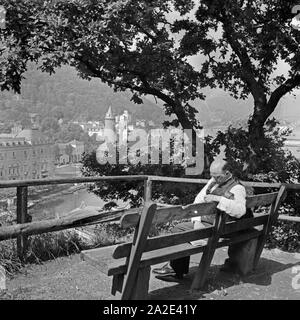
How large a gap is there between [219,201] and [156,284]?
1.09m

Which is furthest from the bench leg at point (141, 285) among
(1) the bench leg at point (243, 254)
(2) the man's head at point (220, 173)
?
→ (1) the bench leg at point (243, 254)

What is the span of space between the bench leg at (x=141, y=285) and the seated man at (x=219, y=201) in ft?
2.78

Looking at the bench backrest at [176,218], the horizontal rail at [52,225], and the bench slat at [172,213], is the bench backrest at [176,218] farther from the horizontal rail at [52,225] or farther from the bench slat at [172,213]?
the horizontal rail at [52,225]

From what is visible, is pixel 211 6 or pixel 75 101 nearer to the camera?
pixel 211 6

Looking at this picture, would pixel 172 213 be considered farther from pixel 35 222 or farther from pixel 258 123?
pixel 258 123

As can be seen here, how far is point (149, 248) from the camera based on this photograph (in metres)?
3.56

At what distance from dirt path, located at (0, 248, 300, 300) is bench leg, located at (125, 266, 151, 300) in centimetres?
46

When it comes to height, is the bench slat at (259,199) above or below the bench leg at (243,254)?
above

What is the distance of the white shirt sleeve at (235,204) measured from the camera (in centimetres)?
409

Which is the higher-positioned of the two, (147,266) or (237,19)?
(237,19)

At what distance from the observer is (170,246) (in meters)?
3.80
